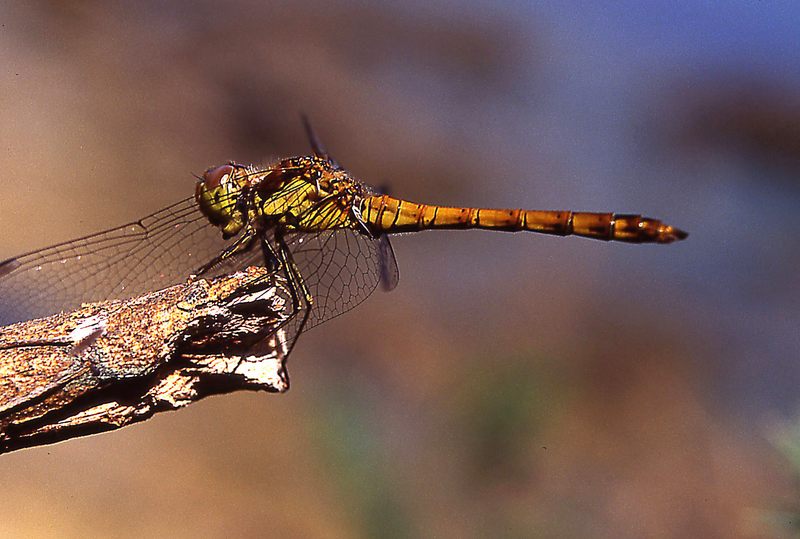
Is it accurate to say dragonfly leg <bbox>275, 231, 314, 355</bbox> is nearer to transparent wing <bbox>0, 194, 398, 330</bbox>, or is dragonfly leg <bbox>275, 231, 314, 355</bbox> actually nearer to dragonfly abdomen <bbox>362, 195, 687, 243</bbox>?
transparent wing <bbox>0, 194, 398, 330</bbox>

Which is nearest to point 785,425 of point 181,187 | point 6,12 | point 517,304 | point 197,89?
point 517,304

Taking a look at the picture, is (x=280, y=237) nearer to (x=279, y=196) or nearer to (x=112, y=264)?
(x=279, y=196)

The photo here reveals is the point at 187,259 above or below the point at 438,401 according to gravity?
above

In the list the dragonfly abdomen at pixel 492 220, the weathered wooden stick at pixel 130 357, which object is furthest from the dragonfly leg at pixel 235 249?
the weathered wooden stick at pixel 130 357

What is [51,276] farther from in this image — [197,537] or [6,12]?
[6,12]

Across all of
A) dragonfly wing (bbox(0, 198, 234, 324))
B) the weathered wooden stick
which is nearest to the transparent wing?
dragonfly wing (bbox(0, 198, 234, 324))

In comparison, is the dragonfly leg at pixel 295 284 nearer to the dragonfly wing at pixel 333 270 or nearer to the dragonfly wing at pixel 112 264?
the dragonfly wing at pixel 333 270

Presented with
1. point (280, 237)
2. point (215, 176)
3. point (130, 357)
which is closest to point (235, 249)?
point (280, 237)
